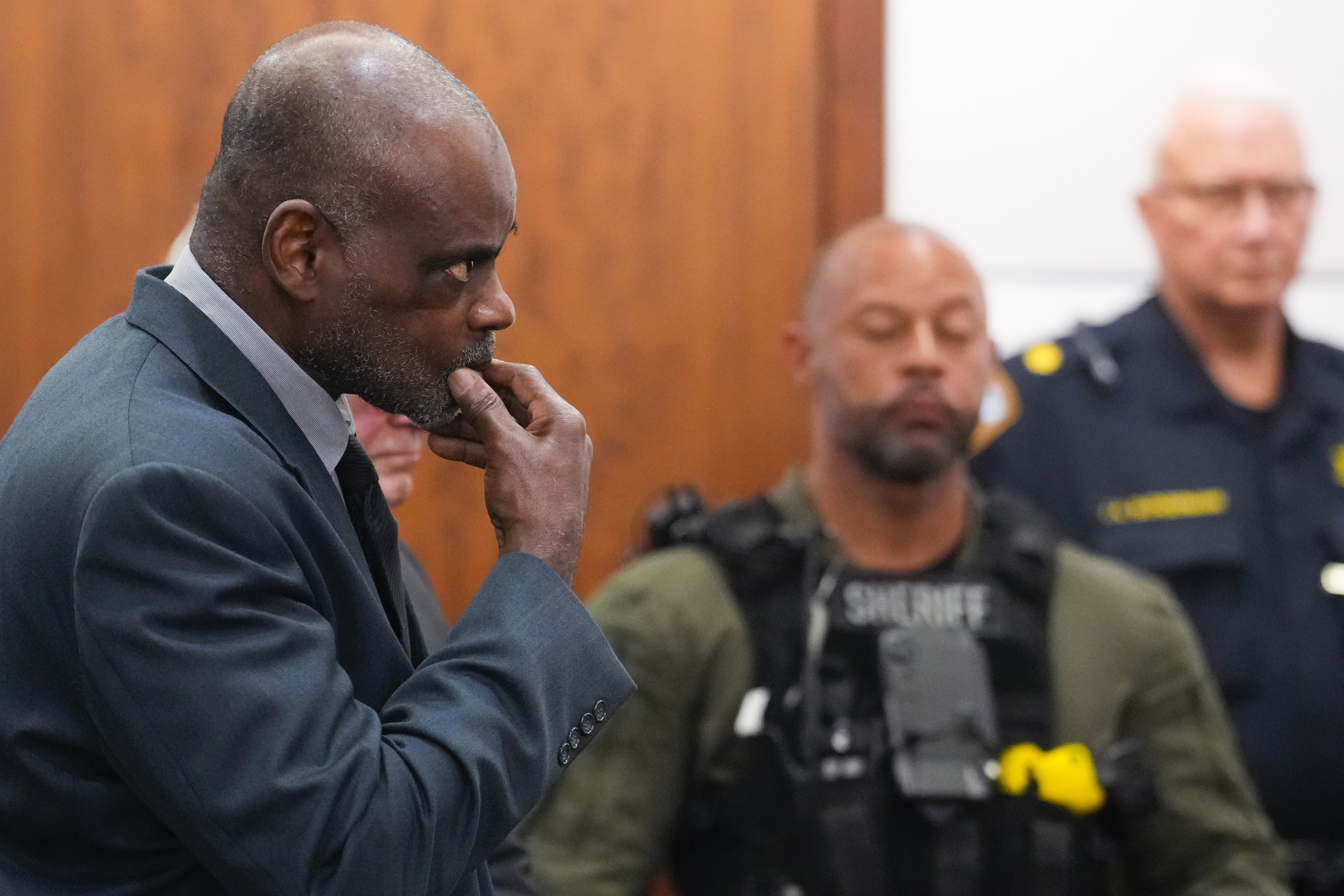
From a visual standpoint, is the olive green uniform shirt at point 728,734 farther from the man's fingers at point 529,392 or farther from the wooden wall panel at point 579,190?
the man's fingers at point 529,392

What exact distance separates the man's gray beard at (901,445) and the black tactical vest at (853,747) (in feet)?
0.44

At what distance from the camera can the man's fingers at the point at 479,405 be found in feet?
3.15

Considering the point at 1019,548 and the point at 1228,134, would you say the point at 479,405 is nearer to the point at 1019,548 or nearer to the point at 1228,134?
the point at 1019,548

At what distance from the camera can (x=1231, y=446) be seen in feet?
7.98

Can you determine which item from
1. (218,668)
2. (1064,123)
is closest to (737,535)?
(1064,123)

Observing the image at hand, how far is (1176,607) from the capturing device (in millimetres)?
2205

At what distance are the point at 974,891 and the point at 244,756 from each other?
136 cm

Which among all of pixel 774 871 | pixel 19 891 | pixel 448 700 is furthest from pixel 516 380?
pixel 774 871

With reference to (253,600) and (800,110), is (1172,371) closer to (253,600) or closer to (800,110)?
(800,110)

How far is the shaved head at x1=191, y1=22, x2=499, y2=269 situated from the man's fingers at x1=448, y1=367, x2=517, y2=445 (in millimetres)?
122

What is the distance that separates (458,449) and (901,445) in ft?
3.94

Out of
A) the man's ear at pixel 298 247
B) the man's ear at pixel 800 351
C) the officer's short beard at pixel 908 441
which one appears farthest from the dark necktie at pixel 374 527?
the man's ear at pixel 800 351

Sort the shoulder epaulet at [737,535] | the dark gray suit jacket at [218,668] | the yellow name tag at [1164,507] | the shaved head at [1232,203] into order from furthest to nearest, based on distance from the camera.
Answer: the shaved head at [1232,203]
the yellow name tag at [1164,507]
the shoulder epaulet at [737,535]
the dark gray suit jacket at [218,668]

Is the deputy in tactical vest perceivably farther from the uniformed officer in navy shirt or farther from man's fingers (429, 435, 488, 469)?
man's fingers (429, 435, 488, 469)
